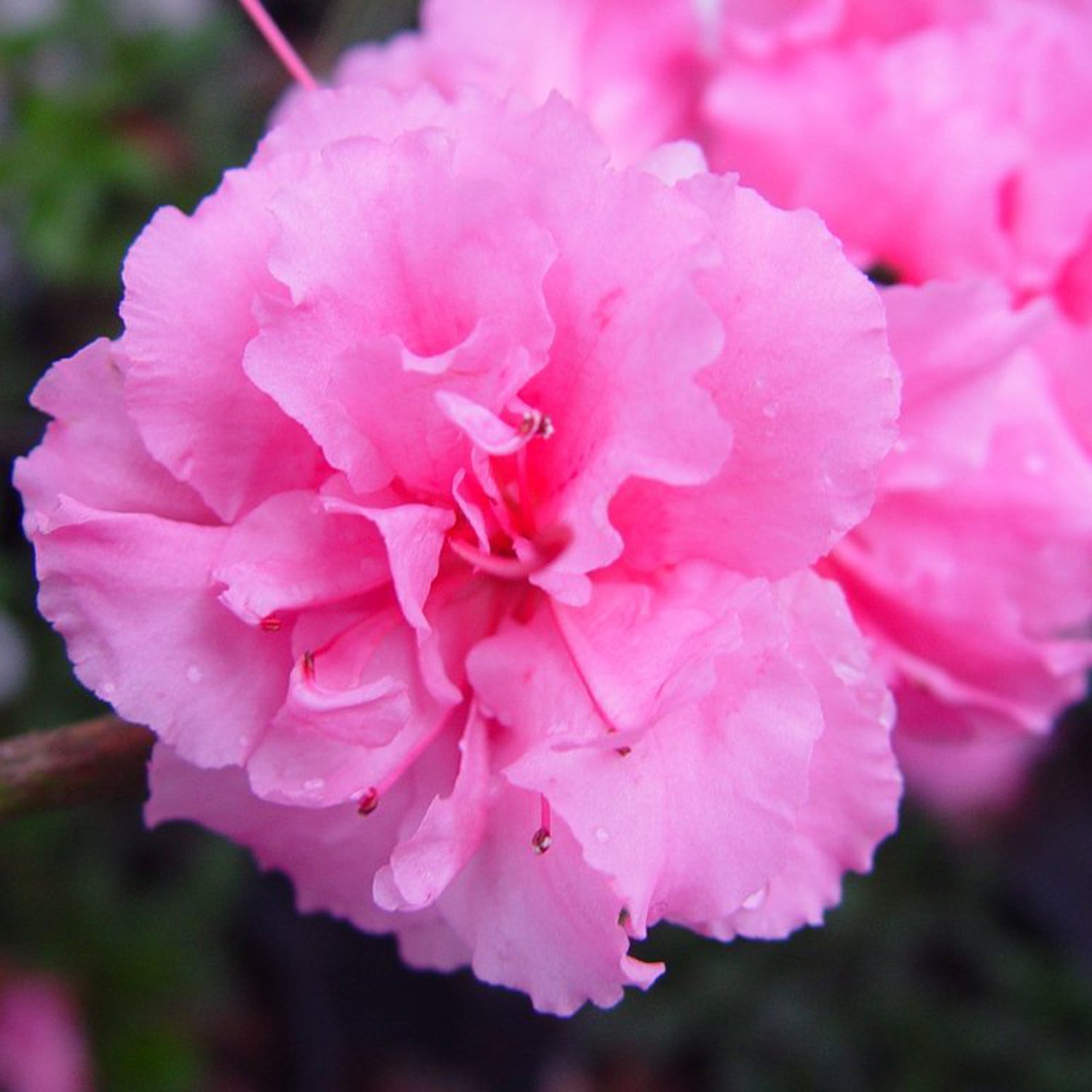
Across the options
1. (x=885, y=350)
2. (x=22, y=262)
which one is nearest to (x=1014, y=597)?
(x=885, y=350)

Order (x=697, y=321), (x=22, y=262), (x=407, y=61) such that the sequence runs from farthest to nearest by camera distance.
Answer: (x=22, y=262) < (x=407, y=61) < (x=697, y=321)

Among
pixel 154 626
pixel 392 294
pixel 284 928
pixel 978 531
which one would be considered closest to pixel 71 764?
pixel 154 626

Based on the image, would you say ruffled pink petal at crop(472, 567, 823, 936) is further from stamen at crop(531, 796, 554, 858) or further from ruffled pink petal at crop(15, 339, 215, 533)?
ruffled pink petal at crop(15, 339, 215, 533)

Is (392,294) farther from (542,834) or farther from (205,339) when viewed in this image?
(542,834)

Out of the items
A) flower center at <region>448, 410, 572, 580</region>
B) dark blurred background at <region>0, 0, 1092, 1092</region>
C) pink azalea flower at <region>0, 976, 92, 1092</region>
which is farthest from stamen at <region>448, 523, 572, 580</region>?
pink azalea flower at <region>0, 976, 92, 1092</region>

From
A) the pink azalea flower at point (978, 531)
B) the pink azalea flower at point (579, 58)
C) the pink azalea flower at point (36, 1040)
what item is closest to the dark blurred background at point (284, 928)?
the pink azalea flower at point (36, 1040)

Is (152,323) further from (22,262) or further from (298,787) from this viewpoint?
(22,262)
